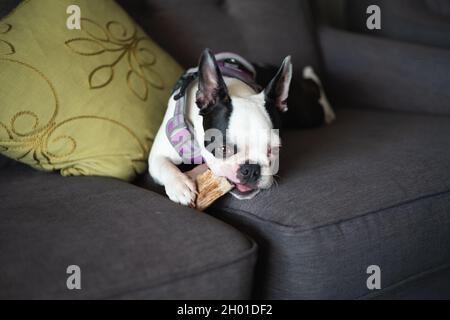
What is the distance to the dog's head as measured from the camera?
1.12 m

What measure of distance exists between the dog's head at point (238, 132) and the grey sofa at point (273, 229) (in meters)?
0.06

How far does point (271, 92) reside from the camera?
4.08 feet

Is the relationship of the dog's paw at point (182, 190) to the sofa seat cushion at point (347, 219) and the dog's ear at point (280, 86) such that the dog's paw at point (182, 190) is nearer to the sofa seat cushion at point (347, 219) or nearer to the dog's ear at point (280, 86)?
the sofa seat cushion at point (347, 219)

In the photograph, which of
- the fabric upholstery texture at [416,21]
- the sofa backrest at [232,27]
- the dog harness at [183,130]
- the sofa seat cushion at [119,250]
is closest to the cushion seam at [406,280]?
the sofa seat cushion at [119,250]

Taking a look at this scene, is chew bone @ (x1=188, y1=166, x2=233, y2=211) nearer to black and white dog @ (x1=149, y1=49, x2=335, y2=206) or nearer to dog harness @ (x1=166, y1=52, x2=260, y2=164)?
black and white dog @ (x1=149, y1=49, x2=335, y2=206)

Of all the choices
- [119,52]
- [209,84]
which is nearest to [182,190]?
[209,84]

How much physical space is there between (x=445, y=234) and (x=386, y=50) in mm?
1013

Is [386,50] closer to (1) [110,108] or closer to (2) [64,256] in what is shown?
(1) [110,108]

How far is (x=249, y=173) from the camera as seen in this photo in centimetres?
110

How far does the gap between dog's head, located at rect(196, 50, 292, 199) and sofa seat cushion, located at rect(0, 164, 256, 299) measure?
17 centimetres

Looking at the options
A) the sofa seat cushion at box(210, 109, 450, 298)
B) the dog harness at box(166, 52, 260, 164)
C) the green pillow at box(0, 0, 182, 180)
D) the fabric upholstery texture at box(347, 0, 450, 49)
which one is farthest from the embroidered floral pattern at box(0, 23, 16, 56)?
the fabric upholstery texture at box(347, 0, 450, 49)

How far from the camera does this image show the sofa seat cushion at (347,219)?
0.98 metres

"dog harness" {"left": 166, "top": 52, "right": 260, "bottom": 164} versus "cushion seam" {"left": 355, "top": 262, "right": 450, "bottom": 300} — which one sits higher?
"dog harness" {"left": 166, "top": 52, "right": 260, "bottom": 164}
